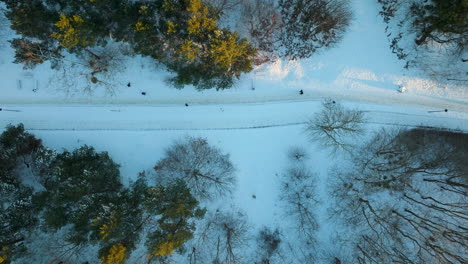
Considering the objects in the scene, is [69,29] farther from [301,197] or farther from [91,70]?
[301,197]

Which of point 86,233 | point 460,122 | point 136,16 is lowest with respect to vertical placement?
point 86,233

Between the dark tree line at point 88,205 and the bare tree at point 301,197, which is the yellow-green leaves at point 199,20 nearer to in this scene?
the dark tree line at point 88,205

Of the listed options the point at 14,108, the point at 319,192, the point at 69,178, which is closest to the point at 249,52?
the point at 319,192

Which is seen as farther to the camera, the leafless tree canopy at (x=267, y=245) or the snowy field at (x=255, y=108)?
the snowy field at (x=255, y=108)

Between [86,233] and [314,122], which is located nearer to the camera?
[86,233]

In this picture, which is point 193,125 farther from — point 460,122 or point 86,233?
point 460,122

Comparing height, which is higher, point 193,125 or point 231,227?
point 193,125

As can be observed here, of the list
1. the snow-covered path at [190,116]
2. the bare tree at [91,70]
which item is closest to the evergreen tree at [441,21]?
the snow-covered path at [190,116]

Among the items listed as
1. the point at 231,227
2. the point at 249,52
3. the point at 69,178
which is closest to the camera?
the point at 69,178
